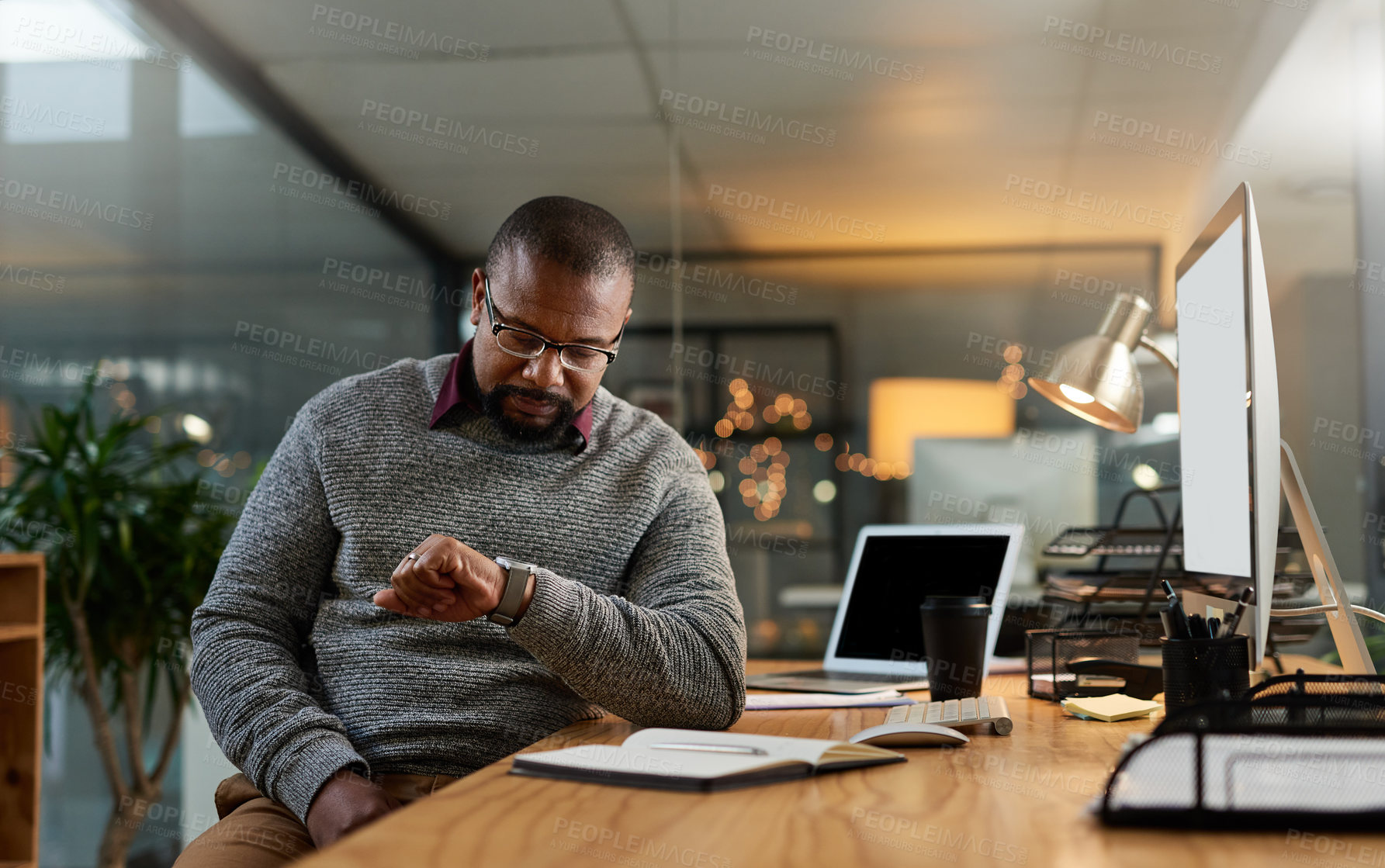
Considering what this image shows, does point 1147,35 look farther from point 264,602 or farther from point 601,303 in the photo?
point 264,602

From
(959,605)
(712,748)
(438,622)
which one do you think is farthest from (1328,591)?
(438,622)

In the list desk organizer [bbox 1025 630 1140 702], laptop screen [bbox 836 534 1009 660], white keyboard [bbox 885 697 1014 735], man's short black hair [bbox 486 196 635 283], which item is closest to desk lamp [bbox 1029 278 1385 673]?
laptop screen [bbox 836 534 1009 660]

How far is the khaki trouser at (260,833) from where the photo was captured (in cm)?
116

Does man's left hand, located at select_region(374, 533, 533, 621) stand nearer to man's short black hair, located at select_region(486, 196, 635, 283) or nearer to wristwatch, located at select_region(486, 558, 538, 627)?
wristwatch, located at select_region(486, 558, 538, 627)

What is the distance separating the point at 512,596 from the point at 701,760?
32 centimetres

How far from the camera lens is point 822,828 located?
70 cm

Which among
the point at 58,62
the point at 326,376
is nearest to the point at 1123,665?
the point at 326,376

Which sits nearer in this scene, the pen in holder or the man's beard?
the pen in holder

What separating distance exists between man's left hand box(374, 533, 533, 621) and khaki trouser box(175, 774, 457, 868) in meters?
0.26

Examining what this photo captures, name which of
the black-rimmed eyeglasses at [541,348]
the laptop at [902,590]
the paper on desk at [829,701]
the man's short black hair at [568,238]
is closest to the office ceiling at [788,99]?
A: the laptop at [902,590]

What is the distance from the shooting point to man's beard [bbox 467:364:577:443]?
1409 mm

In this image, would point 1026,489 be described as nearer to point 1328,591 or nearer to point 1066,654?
point 1066,654

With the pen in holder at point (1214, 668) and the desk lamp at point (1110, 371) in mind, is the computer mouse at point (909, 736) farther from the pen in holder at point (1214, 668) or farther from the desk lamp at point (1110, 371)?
the desk lamp at point (1110, 371)

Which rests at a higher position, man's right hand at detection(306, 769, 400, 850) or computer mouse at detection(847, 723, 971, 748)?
computer mouse at detection(847, 723, 971, 748)
